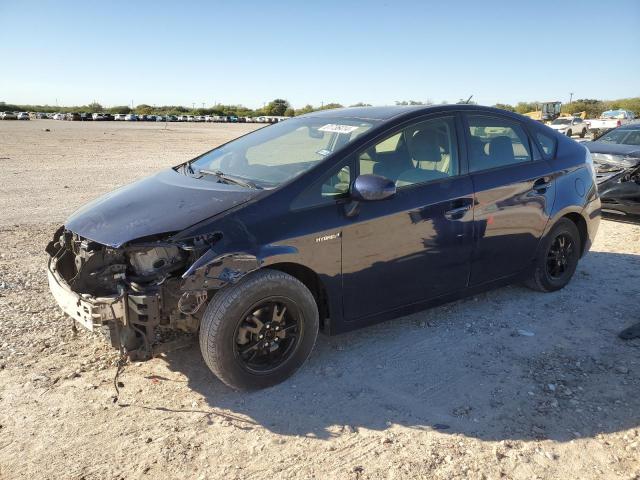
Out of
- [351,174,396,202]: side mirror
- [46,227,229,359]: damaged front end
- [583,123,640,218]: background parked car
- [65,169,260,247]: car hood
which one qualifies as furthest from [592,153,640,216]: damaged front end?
[46,227,229,359]: damaged front end

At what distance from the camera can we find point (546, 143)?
4914 mm

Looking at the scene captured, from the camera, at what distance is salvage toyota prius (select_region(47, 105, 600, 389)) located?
313 cm

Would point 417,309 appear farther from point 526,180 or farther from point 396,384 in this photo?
point 526,180

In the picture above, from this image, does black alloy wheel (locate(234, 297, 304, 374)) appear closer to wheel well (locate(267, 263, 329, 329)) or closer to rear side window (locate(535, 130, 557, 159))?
wheel well (locate(267, 263, 329, 329))

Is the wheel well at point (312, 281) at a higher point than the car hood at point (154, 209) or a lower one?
lower

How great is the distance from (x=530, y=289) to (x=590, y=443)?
7.85 ft

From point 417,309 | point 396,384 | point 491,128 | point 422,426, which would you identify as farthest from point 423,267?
point 491,128

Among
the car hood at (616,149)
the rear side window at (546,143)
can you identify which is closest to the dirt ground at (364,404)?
the rear side window at (546,143)

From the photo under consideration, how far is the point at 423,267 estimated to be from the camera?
390cm

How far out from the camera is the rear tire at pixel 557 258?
4.89 metres

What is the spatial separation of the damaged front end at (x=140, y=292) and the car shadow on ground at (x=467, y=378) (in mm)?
584

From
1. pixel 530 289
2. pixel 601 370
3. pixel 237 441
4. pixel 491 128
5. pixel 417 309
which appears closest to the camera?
pixel 237 441

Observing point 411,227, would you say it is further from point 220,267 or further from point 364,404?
point 220,267

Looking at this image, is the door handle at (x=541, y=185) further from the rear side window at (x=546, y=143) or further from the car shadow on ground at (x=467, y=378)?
the car shadow on ground at (x=467, y=378)
